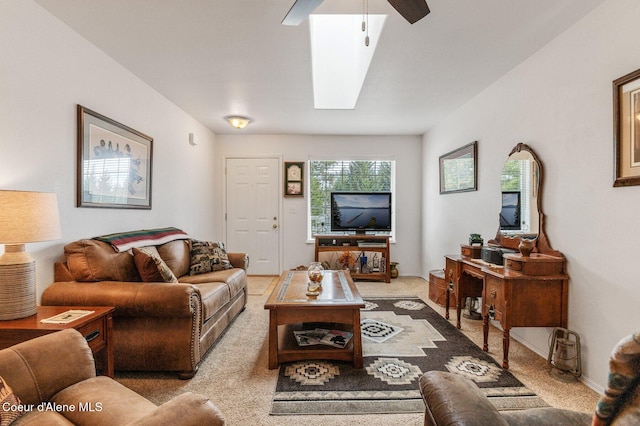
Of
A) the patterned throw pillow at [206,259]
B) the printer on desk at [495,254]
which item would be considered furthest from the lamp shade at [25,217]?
the printer on desk at [495,254]

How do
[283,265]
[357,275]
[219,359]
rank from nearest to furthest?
[219,359]
[357,275]
[283,265]

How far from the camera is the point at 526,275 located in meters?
2.22

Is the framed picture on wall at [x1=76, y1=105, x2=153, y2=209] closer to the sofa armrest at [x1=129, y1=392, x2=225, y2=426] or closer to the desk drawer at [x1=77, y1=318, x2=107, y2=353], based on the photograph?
the desk drawer at [x1=77, y1=318, x2=107, y2=353]

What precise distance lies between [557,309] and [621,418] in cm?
193

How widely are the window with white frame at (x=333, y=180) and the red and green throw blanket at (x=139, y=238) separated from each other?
243cm

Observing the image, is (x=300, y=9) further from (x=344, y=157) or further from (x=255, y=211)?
(x=255, y=211)

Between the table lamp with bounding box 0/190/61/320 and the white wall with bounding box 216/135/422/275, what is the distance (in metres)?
3.67

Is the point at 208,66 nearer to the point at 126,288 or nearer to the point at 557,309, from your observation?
the point at 126,288

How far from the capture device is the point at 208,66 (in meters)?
2.78

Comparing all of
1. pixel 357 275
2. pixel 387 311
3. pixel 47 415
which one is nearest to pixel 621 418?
pixel 47 415

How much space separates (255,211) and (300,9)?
160 inches

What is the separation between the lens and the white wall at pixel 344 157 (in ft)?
17.4

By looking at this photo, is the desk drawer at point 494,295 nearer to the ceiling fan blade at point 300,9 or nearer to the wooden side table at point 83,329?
the ceiling fan blade at point 300,9

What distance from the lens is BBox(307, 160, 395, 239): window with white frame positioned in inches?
213
